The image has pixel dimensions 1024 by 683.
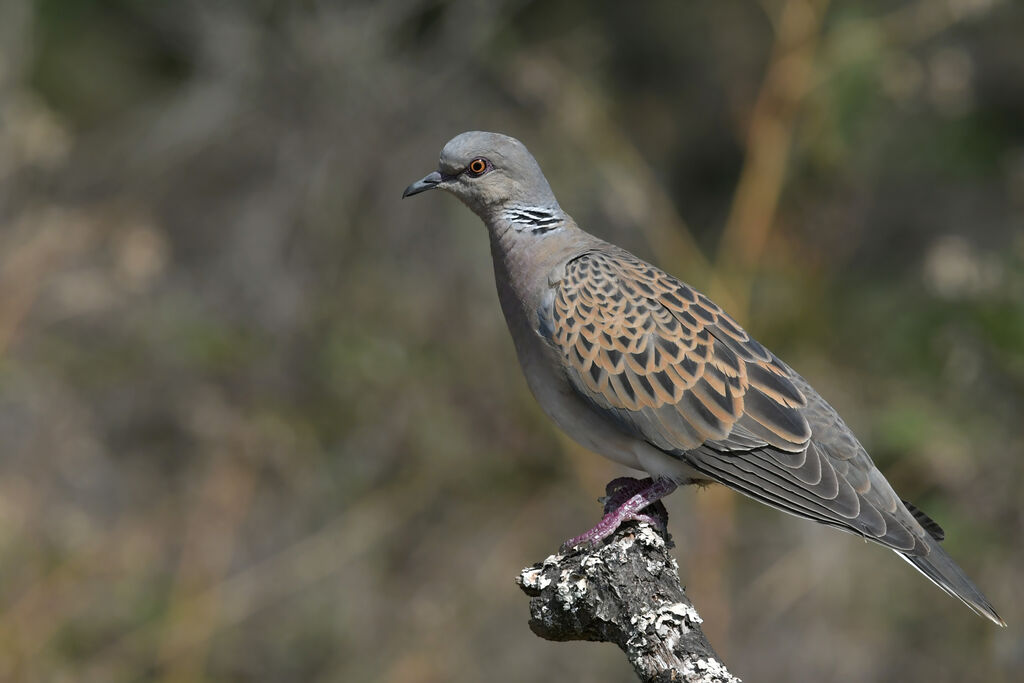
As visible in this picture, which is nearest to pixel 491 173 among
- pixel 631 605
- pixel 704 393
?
pixel 704 393

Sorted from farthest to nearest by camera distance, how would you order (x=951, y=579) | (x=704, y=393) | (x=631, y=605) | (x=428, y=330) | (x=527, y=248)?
(x=428, y=330), (x=527, y=248), (x=704, y=393), (x=951, y=579), (x=631, y=605)

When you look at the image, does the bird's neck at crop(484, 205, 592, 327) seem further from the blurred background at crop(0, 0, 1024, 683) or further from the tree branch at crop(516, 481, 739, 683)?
the blurred background at crop(0, 0, 1024, 683)

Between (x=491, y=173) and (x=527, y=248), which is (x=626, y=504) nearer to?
(x=527, y=248)

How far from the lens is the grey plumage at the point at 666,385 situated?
368 centimetres

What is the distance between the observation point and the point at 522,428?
721 centimetres

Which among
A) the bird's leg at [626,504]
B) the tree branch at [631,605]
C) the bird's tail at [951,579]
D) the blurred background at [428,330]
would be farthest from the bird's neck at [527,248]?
the blurred background at [428,330]

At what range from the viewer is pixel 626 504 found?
3490 millimetres

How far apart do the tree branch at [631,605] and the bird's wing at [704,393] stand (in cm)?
47

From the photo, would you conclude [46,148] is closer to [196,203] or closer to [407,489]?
[407,489]

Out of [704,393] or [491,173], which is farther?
[491,173]

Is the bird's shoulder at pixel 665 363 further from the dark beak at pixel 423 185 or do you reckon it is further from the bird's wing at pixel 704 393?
the dark beak at pixel 423 185

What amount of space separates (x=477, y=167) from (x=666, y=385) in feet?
3.28

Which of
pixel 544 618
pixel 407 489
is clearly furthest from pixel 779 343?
pixel 544 618

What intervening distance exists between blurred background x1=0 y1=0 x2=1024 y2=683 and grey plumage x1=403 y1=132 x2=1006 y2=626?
5.01 ft
